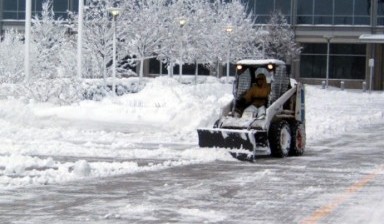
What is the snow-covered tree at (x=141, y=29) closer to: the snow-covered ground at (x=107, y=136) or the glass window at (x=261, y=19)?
the snow-covered ground at (x=107, y=136)

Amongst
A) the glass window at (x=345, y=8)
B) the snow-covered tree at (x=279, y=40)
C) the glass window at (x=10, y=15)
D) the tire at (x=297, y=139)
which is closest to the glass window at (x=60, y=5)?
the glass window at (x=10, y=15)

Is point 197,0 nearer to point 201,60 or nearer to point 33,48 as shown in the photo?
point 201,60

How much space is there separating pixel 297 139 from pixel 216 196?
22.8 ft

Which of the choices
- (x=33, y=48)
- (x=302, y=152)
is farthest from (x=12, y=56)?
(x=302, y=152)

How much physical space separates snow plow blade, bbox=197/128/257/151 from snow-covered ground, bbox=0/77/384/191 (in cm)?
23

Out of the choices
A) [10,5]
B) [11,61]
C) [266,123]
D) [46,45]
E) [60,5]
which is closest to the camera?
[266,123]

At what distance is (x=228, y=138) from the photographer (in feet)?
55.2

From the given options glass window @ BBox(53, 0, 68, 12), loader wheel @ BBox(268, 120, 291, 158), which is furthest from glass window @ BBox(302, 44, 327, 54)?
loader wheel @ BBox(268, 120, 291, 158)

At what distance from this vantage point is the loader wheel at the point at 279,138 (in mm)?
17219

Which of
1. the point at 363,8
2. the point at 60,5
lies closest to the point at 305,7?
the point at 363,8

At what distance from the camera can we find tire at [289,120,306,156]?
1794 cm

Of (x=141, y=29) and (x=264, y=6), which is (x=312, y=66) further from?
(x=141, y=29)

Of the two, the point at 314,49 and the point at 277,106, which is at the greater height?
the point at 314,49

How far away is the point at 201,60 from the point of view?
61.6 metres
